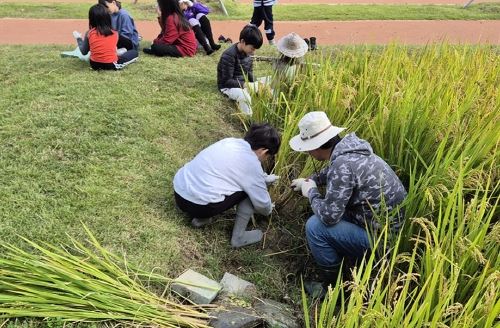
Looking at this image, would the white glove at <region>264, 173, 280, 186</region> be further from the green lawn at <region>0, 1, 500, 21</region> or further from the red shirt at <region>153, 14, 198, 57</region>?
the green lawn at <region>0, 1, 500, 21</region>

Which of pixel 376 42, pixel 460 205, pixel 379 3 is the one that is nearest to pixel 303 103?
pixel 460 205

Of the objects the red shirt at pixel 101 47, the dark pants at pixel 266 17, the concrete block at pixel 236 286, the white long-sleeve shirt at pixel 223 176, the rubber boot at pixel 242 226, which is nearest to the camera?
the concrete block at pixel 236 286

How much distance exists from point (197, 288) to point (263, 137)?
3.29 feet

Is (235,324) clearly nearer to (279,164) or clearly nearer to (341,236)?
(341,236)

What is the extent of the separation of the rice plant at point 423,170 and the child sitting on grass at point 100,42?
207 centimetres

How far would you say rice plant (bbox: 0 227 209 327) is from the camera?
2.20 meters

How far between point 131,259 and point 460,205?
1.67 m

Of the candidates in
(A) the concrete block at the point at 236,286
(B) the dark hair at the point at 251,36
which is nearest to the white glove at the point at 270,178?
(A) the concrete block at the point at 236,286

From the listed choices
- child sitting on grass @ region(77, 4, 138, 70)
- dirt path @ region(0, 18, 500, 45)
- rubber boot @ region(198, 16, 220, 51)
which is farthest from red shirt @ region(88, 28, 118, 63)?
dirt path @ region(0, 18, 500, 45)

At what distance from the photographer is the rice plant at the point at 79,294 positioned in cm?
220

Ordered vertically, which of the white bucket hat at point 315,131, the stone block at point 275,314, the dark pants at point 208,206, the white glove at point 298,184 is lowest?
the stone block at point 275,314

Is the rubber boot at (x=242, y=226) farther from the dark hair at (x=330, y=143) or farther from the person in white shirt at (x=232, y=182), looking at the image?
the dark hair at (x=330, y=143)

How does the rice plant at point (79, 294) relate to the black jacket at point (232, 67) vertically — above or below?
below

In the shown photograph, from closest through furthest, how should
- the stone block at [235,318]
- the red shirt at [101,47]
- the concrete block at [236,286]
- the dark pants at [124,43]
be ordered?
the stone block at [235,318] < the concrete block at [236,286] < the red shirt at [101,47] < the dark pants at [124,43]
